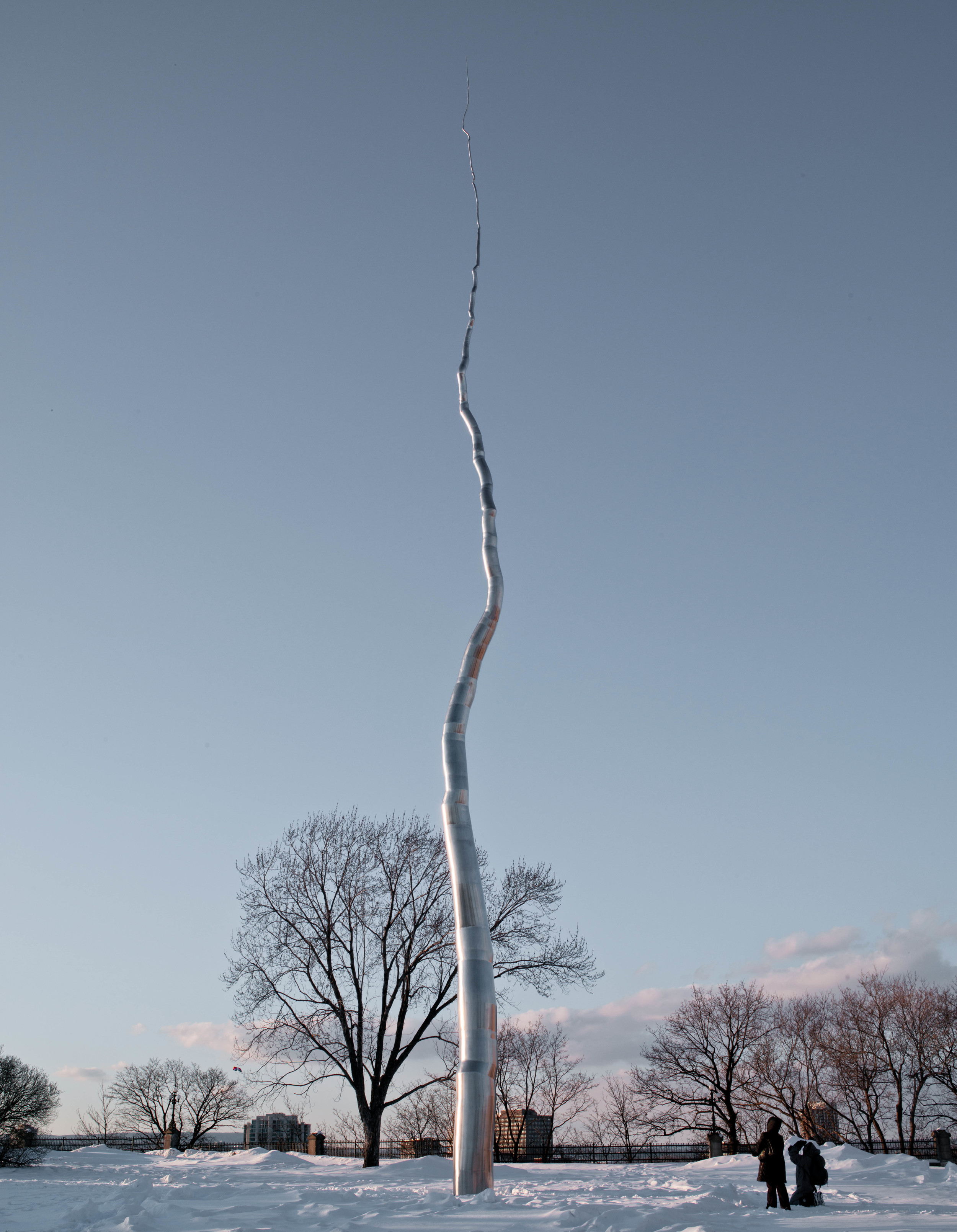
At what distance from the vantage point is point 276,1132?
52969 mm

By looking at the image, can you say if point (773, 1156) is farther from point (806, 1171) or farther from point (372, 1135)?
point (372, 1135)

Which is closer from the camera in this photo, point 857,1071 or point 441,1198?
point 441,1198

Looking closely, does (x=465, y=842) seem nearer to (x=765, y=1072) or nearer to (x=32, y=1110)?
(x=32, y=1110)

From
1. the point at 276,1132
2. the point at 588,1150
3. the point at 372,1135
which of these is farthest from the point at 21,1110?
the point at 276,1132

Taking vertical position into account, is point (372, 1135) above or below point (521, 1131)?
above

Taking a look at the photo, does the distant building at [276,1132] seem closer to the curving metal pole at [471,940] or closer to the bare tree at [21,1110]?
the bare tree at [21,1110]

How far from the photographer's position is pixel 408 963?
77.5 ft

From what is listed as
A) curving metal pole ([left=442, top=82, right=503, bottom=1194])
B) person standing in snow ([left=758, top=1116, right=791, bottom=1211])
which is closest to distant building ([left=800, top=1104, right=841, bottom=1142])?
person standing in snow ([left=758, top=1116, right=791, bottom=1211])

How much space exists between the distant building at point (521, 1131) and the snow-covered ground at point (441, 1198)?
18.6m

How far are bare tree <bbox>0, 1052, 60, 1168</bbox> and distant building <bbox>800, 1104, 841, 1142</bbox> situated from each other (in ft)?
101

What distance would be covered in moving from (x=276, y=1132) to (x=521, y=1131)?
19337 mm

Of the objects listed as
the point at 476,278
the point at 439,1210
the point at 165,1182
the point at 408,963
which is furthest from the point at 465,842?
the point at 408,963

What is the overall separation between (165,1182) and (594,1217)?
12.9m

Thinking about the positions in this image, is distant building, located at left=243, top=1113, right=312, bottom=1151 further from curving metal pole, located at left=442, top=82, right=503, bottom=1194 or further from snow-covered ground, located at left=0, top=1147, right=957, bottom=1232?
curving metal pole, located at left=442, top=82, right=503, bottom=1194
